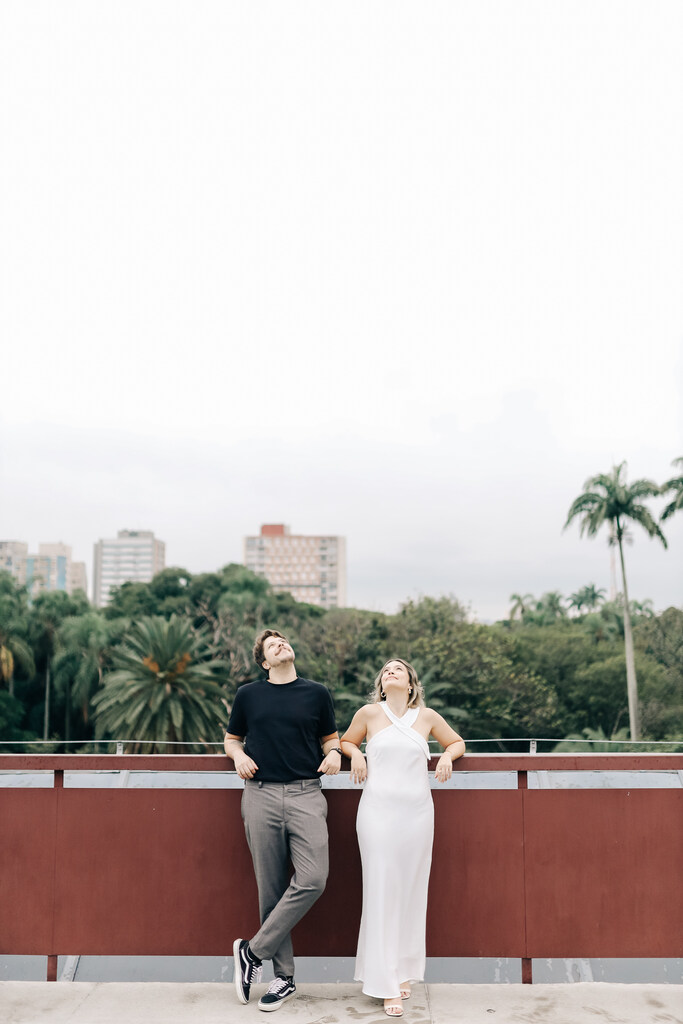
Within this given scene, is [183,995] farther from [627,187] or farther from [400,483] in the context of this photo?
[400,483]

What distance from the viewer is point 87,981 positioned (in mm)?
4395

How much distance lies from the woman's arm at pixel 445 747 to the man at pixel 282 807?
0.44m

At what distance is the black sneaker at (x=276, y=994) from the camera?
13.2ft

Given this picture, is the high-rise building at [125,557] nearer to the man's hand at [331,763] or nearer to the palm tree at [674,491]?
the palm tree at [674,491]

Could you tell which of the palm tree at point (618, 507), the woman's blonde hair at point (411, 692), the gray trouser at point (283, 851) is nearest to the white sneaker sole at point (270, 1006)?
the gray trouser at point (283, 851)

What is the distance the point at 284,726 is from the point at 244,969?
1025 mm

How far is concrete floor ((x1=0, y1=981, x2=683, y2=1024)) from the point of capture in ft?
12.9

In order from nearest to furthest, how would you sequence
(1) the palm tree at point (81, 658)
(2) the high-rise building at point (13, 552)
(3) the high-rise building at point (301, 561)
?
(1) the palm tree at point (81, 658) → (2) the high-rise building at point (13, 552) → (3) the high-rise building at point (301, 561)

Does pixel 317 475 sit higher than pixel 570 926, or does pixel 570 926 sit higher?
pixel 317 475

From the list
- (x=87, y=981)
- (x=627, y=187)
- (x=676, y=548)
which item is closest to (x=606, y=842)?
(x=87, y=981)

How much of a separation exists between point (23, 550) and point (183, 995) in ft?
424

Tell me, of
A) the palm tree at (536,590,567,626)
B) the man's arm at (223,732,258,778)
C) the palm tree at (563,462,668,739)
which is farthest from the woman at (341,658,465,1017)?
the palm tree at (536,590,567,626)

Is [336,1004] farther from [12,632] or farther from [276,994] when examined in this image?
[12,632]

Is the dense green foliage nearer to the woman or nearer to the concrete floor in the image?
the concrete floor
